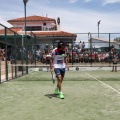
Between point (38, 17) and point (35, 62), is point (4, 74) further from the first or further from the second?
point (38, 17)

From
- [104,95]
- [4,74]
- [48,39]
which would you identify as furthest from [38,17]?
[104,95]

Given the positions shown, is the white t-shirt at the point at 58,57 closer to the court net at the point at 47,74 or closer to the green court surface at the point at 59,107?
the green court surface at the point at 59,107

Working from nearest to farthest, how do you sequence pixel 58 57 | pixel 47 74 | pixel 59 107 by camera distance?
pixel 59 107, pixel 58 57, pixel 47 74

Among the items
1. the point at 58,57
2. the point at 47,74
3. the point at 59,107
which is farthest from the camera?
the point at 47,74

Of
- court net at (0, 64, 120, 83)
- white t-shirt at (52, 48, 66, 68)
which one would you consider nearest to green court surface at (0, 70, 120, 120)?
white t-shirt at (52, 48, 66, 68)

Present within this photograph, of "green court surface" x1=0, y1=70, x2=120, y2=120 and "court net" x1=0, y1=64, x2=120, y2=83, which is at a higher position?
"court net" x1=0, y1=64, x2=120, y2=83

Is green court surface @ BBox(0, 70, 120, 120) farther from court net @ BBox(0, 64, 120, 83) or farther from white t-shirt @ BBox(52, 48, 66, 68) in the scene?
court net @ BBox(0, 64, 120, 83)

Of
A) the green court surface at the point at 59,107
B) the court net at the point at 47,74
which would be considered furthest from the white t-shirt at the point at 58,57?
the court net at the point at 47,74

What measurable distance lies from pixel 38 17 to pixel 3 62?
182 ft

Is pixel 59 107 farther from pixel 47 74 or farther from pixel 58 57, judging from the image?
pixel 47 74

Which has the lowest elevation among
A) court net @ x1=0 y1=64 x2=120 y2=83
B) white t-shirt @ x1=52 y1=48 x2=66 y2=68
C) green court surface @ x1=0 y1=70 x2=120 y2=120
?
green court surface @ x1=0 y1=70 x2=120 y2=120

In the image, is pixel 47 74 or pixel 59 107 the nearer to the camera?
pixel 59 107

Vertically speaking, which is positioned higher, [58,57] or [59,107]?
[58,57]

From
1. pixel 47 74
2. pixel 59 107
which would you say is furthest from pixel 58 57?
pixel 47 74
